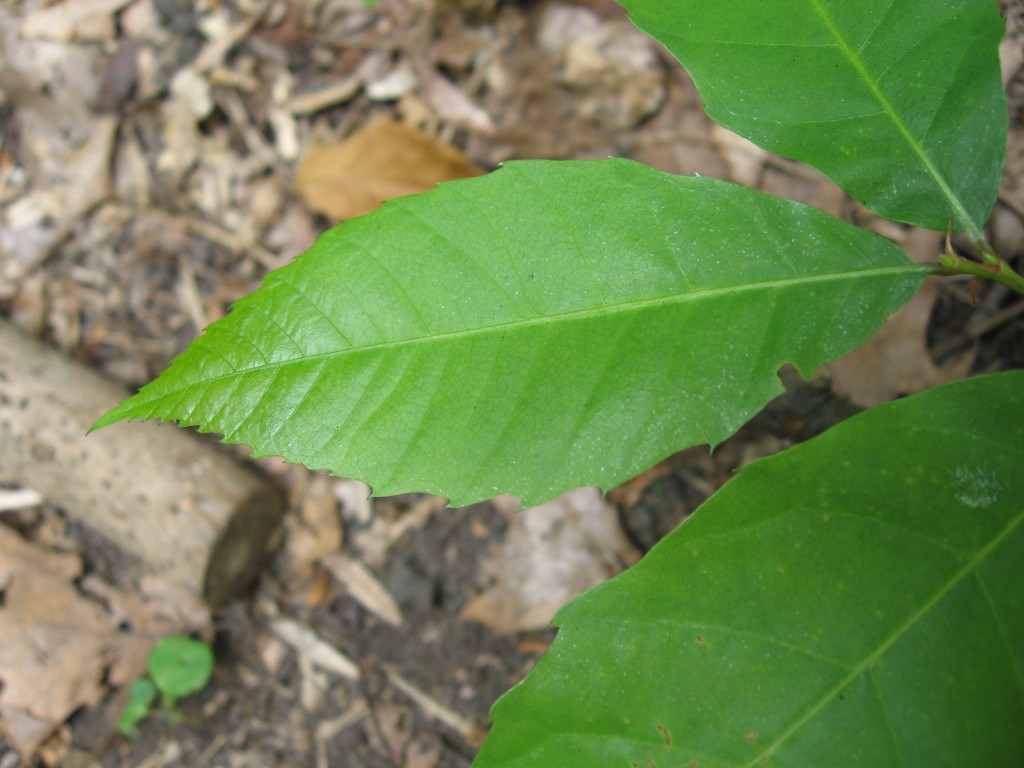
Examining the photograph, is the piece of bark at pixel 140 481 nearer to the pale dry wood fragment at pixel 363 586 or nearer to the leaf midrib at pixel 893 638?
the pale dry wood fragment at pixel 363 586

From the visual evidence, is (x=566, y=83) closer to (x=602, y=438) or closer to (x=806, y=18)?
(x=806, y=18)

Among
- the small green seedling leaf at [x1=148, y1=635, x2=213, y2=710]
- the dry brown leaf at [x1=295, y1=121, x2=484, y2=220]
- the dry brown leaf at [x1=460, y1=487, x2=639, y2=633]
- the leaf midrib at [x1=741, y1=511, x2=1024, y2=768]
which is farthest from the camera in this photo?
the dry brown leaf at [x1=295, y1=121, x2=484, y2=220]

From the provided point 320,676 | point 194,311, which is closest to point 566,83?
point 194,311

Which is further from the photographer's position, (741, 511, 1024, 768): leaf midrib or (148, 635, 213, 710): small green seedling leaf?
(148, 635, 213, 710): small green seedling leaf

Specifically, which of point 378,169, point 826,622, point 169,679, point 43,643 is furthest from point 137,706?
point 826,622

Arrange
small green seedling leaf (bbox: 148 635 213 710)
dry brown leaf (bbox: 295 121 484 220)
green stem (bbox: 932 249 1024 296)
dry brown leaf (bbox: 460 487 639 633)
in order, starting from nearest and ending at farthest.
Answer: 1. green stem (bbox: 932 249 1024 296)
2. dry brown leaf (bbox: 460 487 639 633)
3. small green seedling leaf (bbox: 148 635 213 710)
4. dry brown leaf (bbox: 295 121 484 220)

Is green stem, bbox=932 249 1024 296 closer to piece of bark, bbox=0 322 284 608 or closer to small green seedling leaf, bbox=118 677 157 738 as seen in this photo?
piece of bark, bbox=0 322 284 608

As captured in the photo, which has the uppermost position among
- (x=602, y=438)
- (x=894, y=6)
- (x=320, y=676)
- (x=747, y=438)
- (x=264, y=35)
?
(x=894, y=6)

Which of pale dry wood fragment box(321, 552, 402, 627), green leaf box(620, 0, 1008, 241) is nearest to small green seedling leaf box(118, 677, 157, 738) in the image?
pale dry wood fragment box(321, 552, 402, 627)
